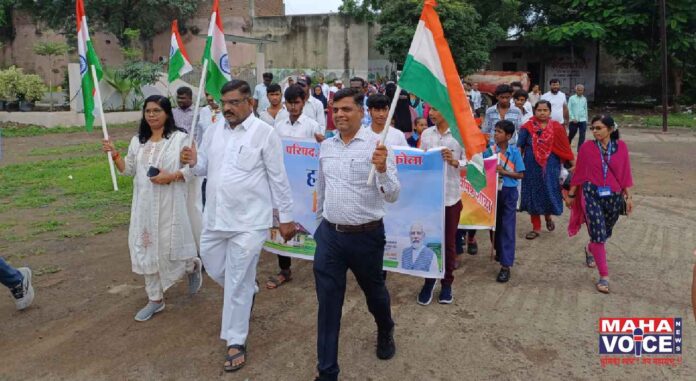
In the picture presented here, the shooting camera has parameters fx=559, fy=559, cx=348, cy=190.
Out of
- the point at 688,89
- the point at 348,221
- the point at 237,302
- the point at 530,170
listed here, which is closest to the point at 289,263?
→ the point at 237,302

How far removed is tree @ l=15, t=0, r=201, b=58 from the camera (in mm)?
26781

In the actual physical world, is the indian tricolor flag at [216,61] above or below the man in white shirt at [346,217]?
above

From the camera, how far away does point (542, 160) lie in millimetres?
6809

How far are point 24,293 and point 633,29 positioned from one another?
26350 millimetres

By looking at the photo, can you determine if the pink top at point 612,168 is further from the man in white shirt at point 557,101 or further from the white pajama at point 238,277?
the man in white shirt at point 557,101

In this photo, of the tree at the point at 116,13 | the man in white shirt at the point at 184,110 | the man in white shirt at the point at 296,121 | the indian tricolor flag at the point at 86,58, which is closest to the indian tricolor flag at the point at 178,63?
the man in white shirt at the point at 184,110

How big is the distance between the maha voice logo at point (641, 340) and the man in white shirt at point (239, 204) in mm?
2419

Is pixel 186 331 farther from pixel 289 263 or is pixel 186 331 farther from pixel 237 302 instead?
pixel 289 263

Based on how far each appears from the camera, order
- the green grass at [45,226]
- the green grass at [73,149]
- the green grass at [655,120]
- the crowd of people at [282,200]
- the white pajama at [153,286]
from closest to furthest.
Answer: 1. the crowd of people at [282,200]
2. the white pajama at [153,286]
3. the green grass at [45,226]
4. the green grass at [73,149]
5. the green grass at [655,120]

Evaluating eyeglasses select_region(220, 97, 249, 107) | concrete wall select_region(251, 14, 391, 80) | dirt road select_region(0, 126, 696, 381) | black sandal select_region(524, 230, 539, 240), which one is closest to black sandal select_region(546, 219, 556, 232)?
Answer: black sandal select_region(524, 230, 539, 240)

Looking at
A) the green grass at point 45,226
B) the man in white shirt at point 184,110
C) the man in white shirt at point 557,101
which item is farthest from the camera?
the man in white shirt at point 557,101

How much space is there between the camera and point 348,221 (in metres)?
3.44

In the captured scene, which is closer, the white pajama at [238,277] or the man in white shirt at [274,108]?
the white pajama at [238,277]

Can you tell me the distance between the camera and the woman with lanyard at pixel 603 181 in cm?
504
